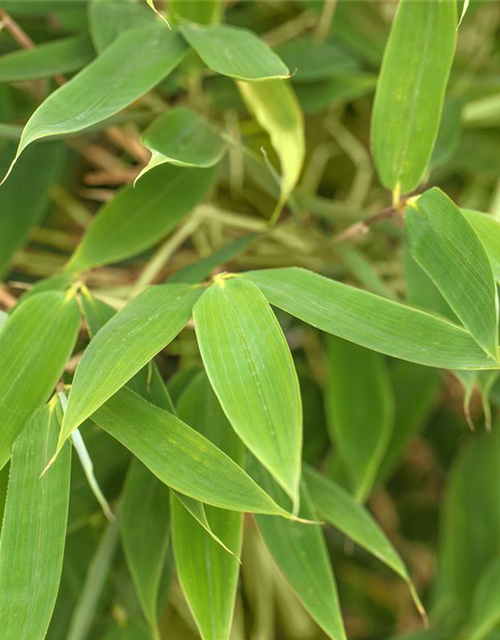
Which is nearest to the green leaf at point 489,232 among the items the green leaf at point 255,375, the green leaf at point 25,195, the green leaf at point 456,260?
the green leaf at point 456,260

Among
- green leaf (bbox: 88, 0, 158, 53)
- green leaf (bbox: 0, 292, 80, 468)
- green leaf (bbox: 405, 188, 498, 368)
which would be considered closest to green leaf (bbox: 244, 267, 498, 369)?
green leaf (bbox: 405, 188, 498, 368)

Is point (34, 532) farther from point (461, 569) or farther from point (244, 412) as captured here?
point (461, 569)

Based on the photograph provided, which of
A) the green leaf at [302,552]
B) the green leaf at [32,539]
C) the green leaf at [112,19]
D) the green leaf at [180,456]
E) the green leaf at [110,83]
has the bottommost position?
the green leaf at [302,552]

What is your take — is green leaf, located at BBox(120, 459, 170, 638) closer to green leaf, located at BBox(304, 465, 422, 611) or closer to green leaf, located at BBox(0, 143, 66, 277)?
green leaf, located at BBox(304, 465, 422, 611)

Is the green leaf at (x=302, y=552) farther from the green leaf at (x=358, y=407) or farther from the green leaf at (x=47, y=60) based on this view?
the green leaf at (x=47, y=60)

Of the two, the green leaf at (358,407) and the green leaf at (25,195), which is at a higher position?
the green leaf at (25,195)
